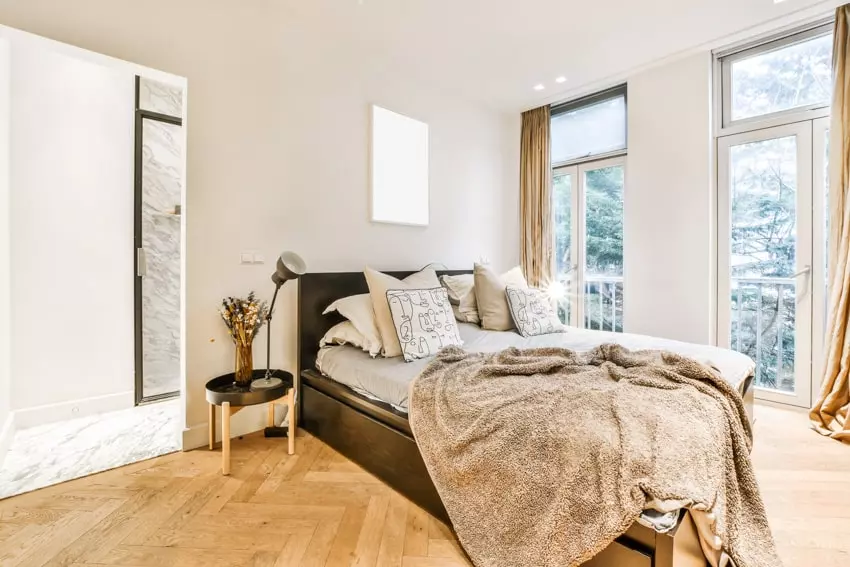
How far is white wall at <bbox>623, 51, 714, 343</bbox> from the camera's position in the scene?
3.12 m

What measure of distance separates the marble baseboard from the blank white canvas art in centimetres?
203

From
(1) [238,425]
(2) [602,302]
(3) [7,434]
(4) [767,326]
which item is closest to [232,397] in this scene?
(1) [238,425]

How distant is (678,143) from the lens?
3.23m

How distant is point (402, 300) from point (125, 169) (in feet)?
7.79

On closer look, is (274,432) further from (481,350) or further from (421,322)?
(481,350)

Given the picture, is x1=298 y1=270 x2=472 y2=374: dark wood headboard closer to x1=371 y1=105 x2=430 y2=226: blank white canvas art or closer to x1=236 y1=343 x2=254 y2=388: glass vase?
x1=236 y1=343 x2=254 y2=388: glass vase

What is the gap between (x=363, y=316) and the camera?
2.42 m

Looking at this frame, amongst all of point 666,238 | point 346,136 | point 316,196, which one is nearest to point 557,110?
point 666,238

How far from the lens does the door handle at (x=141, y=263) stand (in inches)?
118

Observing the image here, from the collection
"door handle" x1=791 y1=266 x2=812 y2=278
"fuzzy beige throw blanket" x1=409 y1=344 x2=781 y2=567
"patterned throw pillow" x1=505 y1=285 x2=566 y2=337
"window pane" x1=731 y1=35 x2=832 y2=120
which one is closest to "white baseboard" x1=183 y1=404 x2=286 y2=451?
"fuzzy beige throw blanket" x1=409 y1=344 x2=781 y2=567

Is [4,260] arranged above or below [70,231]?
below

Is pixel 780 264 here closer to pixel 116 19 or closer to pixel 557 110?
pixel 557 110

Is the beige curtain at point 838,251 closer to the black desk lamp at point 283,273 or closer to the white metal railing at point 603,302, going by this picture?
the white metal railing at point 603,302

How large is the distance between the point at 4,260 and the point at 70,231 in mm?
479
